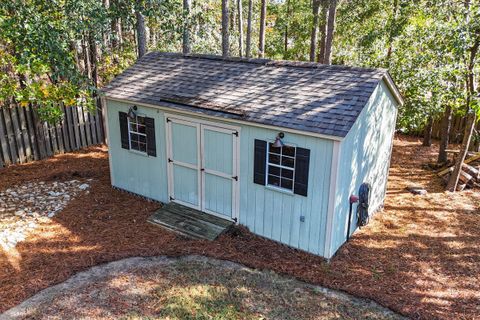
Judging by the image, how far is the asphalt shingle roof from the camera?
294 inches

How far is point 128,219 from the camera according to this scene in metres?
9.38

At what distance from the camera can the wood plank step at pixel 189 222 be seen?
28.4 feet

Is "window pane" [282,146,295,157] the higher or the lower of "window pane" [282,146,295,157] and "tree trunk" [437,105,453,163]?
the higher

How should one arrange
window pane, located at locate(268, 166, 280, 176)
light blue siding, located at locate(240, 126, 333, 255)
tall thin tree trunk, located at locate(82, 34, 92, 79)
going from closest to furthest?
light blue siding, located at locate(240, 126, 333, 255) → window pane, located at locate(268, 166, 280, 176) → tall thin tree trunk, located at locate(82, 34, 92, 79)

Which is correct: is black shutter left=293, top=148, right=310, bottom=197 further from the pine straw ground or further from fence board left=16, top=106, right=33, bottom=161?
fence board left=16, top=106, right=33, bottom=161

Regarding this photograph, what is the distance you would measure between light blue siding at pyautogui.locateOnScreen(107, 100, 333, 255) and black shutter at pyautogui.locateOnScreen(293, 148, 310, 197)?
0.28ft

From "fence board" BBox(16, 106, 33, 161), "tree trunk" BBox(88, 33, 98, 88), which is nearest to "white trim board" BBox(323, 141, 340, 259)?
"tree trunk" BBox(88, 33, 98, 88)

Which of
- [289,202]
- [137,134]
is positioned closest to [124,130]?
[137,134]

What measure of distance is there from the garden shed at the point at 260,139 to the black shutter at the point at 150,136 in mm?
28

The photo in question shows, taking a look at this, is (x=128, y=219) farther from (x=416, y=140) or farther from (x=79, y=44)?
(x=416, y=140)

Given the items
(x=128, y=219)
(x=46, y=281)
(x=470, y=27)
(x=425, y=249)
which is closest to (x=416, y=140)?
(x=470, y=27)

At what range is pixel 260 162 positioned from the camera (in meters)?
8.05

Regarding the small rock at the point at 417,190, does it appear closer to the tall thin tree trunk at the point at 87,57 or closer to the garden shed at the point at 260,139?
the garden shed at the point at 260,139

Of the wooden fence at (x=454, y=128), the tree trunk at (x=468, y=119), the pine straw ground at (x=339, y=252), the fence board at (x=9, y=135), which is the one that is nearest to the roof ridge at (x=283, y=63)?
the tree trunk at (x=468, y=119)
